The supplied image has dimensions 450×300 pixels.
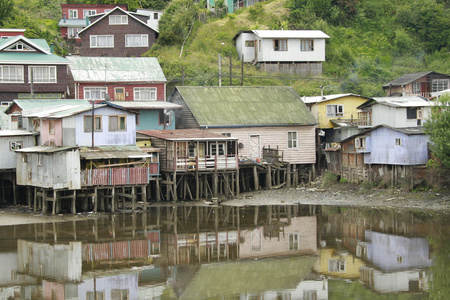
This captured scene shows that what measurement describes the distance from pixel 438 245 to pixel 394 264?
3834mm

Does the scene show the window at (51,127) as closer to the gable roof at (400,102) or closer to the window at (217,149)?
the window at (217,149)

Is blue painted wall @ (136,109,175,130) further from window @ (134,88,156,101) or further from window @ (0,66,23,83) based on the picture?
window @ (0,66,23,83)

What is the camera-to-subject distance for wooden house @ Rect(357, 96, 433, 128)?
4785 cm

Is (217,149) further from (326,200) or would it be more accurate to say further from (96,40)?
(96,40)

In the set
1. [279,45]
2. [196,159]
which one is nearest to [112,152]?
[196,159]

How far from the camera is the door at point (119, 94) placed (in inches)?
2093

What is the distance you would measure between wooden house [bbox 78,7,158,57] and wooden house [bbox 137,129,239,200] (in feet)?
67.0

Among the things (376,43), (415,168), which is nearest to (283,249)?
(415,168)

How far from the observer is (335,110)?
53.8 metres

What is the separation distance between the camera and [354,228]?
118 ft

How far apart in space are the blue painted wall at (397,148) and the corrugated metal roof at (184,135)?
9.60 meters

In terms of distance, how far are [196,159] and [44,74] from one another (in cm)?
1686

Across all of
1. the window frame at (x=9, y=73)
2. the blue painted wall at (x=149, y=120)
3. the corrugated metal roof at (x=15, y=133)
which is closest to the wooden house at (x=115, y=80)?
the window frame at (x=9, y=73)

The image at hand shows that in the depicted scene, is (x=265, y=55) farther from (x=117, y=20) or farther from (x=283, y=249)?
(x=283, y=249)
